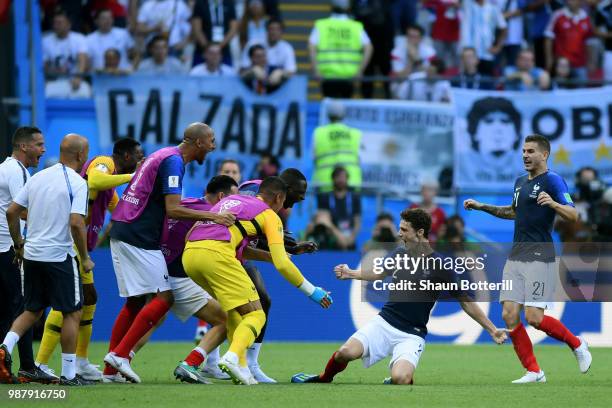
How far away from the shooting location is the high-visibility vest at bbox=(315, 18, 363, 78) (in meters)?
20.1

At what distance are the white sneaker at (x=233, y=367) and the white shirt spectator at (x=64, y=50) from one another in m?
10.3

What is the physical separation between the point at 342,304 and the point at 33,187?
8.19 metres

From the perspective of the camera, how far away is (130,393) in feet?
32.2

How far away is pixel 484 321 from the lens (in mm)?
10805

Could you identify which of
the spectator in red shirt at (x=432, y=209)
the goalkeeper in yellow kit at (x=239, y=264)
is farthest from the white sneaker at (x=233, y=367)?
the spectator in red shirt at (x=432, y=209)

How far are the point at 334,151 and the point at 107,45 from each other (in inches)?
165

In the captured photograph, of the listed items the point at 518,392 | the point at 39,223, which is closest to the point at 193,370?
the point at 39,223

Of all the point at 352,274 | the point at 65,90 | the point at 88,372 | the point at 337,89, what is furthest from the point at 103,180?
the point at 337,89

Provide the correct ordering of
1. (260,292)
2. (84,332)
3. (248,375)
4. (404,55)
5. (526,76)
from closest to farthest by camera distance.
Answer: (248,375)
(84,332)
(260,292)
(526,76)
(404,55)

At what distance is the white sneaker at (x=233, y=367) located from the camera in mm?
10203

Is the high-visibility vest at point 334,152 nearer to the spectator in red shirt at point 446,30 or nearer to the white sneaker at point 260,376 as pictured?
the spectator in red shirt at point 446,30

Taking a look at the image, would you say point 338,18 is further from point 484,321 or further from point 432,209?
point 484,321

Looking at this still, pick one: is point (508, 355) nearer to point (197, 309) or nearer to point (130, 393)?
point (197, 309)

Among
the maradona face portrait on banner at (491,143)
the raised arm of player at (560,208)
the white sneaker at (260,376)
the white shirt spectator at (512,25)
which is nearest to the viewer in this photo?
the raised arm of player at (560,208)
